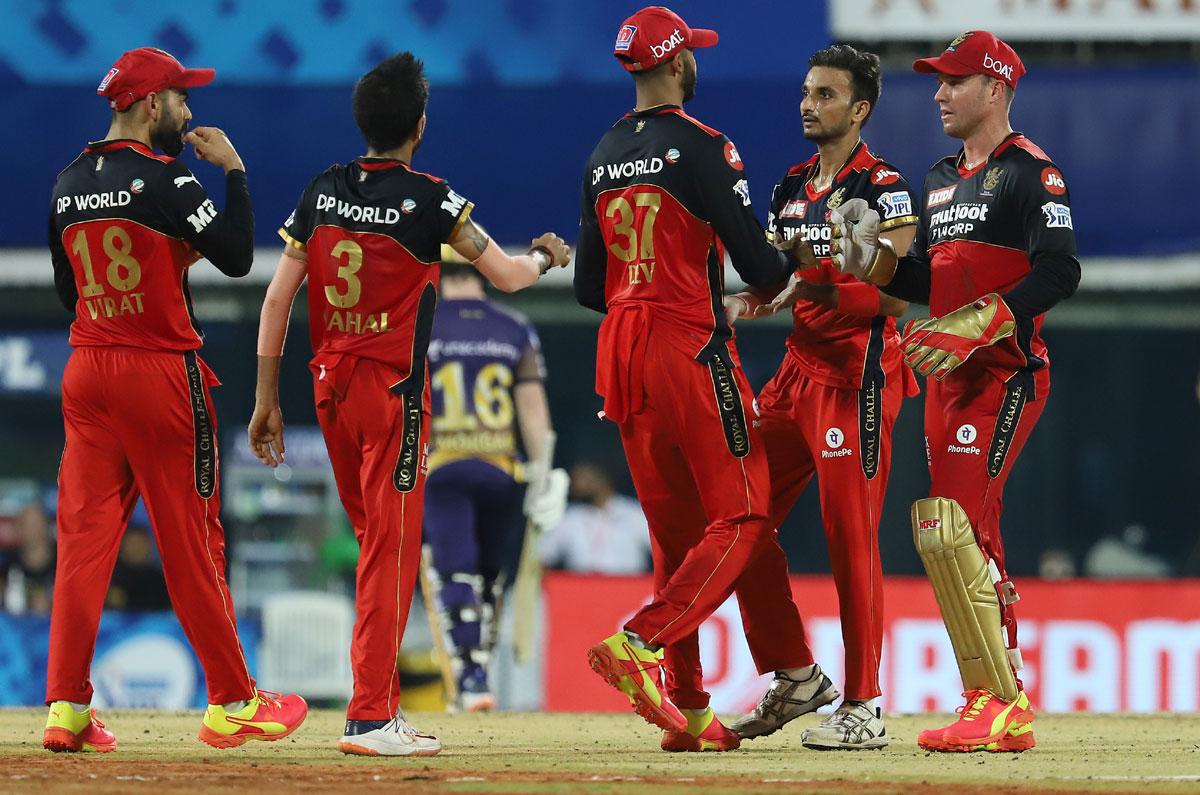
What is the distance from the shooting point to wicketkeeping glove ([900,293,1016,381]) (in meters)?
6.64

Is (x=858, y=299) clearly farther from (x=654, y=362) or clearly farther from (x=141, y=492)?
(x=141, y=492)

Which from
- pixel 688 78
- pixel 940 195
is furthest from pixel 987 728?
pixel 688 78

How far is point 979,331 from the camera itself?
6.64m

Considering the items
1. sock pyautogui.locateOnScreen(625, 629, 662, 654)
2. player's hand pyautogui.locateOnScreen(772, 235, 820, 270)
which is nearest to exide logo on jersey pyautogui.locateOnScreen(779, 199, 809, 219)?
player's hand pyautogui.locateOnScreen(772, 235, 820, 270)

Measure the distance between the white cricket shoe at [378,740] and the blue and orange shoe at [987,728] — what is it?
1.83 meters

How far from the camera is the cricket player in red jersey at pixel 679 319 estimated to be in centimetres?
653

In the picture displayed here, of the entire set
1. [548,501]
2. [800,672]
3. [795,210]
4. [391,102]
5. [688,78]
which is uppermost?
[688,78]

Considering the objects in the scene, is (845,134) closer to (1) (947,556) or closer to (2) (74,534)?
(1) (947,556)

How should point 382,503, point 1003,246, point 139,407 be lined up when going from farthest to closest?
point 1003,246, point 139,407, point 382,503

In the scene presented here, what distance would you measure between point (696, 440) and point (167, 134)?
2.13 m

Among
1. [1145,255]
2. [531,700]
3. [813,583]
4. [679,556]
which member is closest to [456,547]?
[531,700]

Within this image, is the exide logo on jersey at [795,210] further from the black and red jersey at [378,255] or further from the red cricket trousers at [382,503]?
the red cricket trousers at [382,503]

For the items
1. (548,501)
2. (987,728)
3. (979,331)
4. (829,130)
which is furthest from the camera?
(548,501)

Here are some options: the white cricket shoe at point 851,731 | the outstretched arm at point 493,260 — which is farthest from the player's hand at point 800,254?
the white cricket shoe at point 851,731
